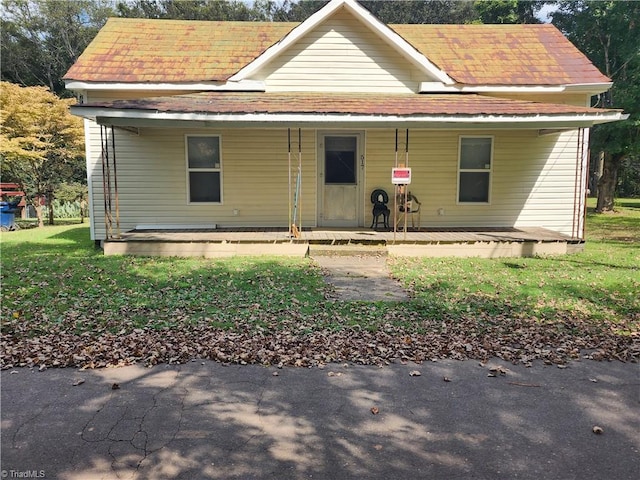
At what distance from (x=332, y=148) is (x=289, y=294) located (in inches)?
219

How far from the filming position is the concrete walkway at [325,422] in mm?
2883

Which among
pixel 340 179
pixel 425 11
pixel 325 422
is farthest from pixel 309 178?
pixel 425 11

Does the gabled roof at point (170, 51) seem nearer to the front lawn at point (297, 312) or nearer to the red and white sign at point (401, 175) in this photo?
the front lawn at point (297, 312)

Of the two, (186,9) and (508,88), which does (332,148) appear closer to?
(508,88)

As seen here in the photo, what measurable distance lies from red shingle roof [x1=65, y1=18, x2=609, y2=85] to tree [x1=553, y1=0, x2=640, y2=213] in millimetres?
6231

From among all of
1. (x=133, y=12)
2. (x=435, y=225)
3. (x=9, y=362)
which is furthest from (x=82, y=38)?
(x=9, y=362)

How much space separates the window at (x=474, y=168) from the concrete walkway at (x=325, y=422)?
25.4 feet

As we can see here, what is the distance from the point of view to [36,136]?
57.0 feet

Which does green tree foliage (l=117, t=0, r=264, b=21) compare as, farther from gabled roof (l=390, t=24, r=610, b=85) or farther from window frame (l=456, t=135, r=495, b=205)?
window frame (l=456, t=135, r=495, b=205)

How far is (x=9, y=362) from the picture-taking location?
4438mm

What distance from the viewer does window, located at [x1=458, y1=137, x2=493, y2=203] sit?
460 inches

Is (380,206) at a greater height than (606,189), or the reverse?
(606,189)

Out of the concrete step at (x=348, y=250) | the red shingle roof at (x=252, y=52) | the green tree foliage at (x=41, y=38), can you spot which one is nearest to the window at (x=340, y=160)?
the concrete step at (x=348, y=250)

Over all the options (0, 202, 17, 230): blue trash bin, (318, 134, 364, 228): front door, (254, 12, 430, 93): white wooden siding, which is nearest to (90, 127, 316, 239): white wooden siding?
(318, 134, 364, 228): front door
